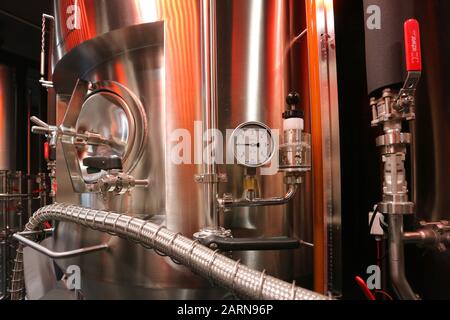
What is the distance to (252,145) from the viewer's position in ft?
2.66

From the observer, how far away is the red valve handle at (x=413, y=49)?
516 millimetres

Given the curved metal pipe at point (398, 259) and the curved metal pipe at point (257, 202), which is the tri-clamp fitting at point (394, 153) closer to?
→ the curved metal pipe at point (398, 259)

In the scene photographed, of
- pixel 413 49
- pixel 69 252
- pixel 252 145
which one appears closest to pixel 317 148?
pixel 252 145

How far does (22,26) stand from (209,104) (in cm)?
252

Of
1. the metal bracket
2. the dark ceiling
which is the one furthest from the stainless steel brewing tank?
the dark ceiling

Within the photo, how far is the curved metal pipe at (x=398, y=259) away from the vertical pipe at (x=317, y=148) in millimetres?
211

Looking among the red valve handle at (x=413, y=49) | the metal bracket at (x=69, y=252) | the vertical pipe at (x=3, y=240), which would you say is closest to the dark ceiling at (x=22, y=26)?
the vertical pipe at (x=3, y=240)

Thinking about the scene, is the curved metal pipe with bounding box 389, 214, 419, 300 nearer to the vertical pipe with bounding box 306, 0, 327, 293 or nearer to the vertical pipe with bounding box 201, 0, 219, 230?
the vertical pipe with bounding box 306, 0, 327, 293

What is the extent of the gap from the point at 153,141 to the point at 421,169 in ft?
3.06

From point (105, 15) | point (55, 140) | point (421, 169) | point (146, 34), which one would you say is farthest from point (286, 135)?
point (55, 140)

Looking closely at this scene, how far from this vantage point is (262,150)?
2.67ft
